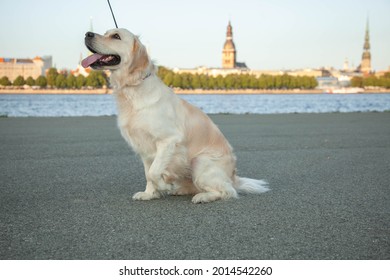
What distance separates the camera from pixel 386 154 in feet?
27.0

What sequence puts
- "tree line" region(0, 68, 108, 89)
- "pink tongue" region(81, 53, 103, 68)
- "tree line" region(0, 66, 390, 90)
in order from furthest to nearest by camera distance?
"tree line" region(0, 66, 390, 90) → "tree line" region(0, 68, 108, 89) → "pink tongue" region(81, 53, 103, 68)

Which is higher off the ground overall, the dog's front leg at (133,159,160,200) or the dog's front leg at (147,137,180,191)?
the dog's front leg at (147,137,180,191)

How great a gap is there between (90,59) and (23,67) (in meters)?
154

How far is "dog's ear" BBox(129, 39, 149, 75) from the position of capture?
429 cm

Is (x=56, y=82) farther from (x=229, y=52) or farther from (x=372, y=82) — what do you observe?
(x=372, y=82)

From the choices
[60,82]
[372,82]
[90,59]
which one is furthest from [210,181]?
[372,82]

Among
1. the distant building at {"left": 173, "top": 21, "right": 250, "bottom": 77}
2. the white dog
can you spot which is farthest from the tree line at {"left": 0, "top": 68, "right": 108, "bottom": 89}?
the white dog

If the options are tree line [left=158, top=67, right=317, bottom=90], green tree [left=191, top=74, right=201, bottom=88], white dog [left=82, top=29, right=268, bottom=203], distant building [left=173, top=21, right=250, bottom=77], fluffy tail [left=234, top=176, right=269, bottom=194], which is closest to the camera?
white dog [left=82, top=29, right=268, bottom=203]

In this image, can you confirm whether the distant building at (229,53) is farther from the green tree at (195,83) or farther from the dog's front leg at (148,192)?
the dog's front leg at (148,192)

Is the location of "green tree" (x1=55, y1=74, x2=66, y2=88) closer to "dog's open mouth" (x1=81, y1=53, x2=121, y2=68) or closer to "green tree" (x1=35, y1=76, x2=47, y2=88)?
"green tree" (x1=35, y1=76, x2=47, y2=88)

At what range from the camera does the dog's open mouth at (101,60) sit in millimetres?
4207

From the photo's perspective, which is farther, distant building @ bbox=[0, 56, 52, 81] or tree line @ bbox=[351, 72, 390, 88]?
tree line @ bbox=[351, 72, 390, 88]

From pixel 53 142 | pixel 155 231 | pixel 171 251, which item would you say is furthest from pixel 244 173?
pixel 53 142
